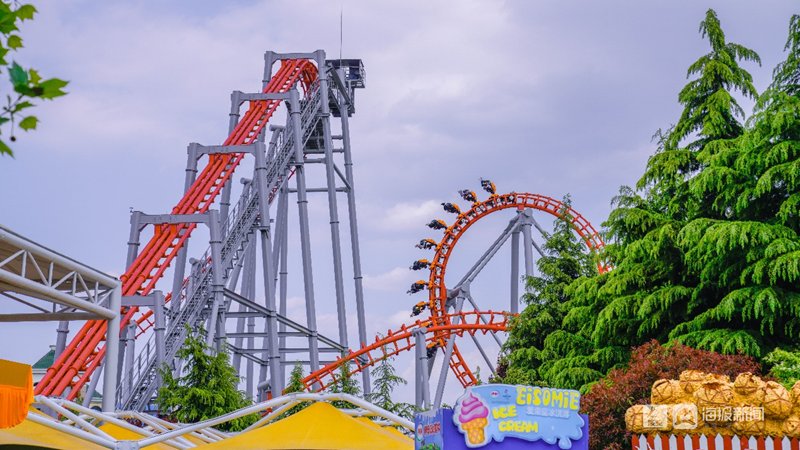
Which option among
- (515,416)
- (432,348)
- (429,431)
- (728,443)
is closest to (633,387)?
(728,443)

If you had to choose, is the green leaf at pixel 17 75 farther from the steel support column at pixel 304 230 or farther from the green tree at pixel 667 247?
the steel support column at pixel 304 230

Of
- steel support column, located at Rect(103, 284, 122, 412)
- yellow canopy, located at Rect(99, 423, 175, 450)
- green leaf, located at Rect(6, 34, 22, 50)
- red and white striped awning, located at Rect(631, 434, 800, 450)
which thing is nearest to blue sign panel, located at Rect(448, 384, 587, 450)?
red and white striped awning, located at Rect(631, 434, 800, 450)

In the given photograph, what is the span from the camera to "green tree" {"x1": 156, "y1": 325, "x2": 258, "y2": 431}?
20.0 meters

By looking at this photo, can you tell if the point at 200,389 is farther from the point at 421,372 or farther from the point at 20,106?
the point at 20,106

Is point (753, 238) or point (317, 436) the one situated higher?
point (753, 238)

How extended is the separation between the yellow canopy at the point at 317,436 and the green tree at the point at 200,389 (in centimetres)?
874

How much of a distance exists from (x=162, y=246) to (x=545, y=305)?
9.85 meters

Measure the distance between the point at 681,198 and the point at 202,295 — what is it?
11058mm

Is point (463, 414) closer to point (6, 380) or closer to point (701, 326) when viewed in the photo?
point (6, 380)

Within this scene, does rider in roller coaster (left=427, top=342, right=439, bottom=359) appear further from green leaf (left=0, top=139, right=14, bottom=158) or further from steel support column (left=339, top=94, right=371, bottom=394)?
green leaf (left=0, top=139, right=14, bottom=158)

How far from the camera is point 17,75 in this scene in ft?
10.6

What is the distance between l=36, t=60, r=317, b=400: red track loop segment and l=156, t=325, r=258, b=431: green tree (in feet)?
6.64

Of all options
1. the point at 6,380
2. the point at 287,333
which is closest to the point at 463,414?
the point at 6,380

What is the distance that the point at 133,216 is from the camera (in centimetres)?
2447
